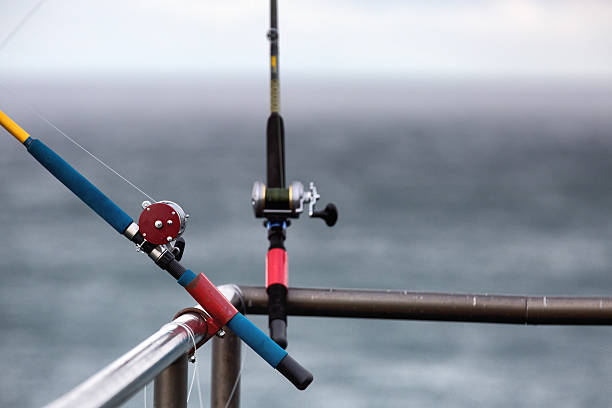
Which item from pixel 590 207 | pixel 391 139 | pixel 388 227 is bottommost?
pixel 388 227

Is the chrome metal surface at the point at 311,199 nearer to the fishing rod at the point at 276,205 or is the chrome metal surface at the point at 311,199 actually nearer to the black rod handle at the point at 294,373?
the fishing rod at the point at 276,205

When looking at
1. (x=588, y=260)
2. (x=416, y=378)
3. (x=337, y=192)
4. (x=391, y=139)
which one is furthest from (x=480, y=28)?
(x=416, y=378)

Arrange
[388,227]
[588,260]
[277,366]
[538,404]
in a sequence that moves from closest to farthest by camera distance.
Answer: [277,366] → [538,404] → [588,260] → [388,227]

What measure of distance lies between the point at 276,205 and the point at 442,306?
43 centimetres

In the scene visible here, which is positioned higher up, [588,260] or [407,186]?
[407,186]

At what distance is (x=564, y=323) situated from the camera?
1340 millimetres

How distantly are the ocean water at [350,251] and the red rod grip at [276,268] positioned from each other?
457 mm

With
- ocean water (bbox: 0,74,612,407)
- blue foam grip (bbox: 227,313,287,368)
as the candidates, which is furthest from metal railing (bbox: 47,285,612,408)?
ocean water (bbox: 0,74,612,407)

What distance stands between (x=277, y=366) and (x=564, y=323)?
1.76 ft

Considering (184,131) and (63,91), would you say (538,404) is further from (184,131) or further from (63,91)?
(63,91)

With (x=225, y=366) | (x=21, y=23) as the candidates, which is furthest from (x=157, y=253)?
(x=21, y=23)

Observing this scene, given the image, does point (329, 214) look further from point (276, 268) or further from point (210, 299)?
point (210, 299)

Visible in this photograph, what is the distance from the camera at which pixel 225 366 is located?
1.24 metres

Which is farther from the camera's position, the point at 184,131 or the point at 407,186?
the point at 184,131
